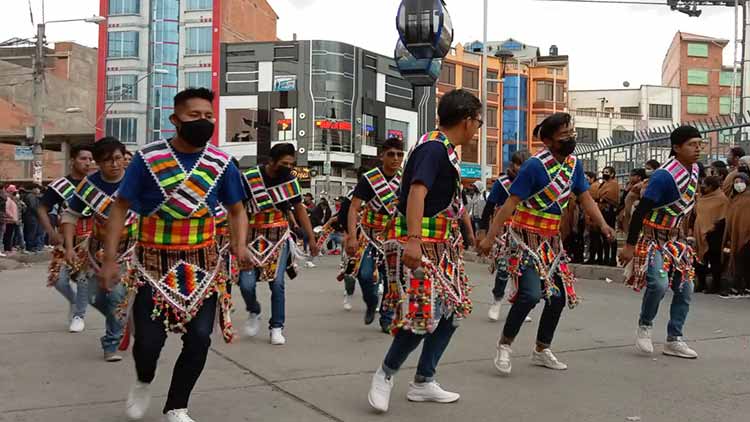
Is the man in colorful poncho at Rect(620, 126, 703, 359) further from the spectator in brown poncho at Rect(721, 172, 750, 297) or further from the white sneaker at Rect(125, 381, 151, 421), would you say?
the spectator in brown poncho at Rect(721, 172, 750, 297)

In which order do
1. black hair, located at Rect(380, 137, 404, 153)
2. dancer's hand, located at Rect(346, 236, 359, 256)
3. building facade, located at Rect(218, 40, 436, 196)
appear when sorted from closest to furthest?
dancer's hand, located at Rect(346, 236, 359, 256) < black hair, located at Rect(380, 137, 404, 153) < building facade, located at Rect(218, 40, 436, 196)

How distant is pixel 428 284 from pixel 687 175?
9.26 feet

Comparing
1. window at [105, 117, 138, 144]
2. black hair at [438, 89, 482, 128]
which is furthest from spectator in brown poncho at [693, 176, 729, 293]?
window at [105, 117, 138, 144]

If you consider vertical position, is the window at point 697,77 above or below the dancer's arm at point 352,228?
above

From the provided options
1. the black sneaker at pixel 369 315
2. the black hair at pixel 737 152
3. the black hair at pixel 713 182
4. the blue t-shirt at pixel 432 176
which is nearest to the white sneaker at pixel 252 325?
the black sneaker at pixel 369 315

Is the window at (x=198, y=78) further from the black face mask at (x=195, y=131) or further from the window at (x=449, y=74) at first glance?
the black face mask at (x=195, y=131)

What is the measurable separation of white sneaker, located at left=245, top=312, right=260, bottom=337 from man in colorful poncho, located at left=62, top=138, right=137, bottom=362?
1.44 m

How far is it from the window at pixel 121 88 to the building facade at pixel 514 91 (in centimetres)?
2275

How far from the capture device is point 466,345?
24.3ft

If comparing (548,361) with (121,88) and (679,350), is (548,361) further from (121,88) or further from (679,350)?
(121,88)

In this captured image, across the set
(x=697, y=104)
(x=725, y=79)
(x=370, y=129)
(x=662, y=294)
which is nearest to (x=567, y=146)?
(x=662, y=294)

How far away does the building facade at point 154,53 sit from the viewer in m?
54.4

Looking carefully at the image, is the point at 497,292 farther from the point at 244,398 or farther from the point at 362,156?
the point at 362,156

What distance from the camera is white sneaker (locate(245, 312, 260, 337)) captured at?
25.9ft
